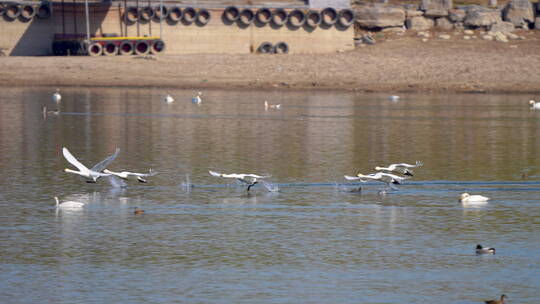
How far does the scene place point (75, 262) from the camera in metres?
15.3

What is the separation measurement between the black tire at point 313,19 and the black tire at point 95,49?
44.2 feet

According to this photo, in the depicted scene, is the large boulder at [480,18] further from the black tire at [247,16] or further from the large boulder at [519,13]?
the black tire at [247,16]

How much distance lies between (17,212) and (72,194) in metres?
2.19

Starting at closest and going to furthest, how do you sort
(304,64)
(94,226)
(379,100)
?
1. (94,226)
2. (379,100)
3. (304,64)

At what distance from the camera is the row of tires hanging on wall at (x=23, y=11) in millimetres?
58188

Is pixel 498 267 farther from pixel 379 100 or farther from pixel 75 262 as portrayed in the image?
pixel 379 100

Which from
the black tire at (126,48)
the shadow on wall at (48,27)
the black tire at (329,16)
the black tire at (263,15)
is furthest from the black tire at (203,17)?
the black tire at (329,16)

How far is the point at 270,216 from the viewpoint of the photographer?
740 inches

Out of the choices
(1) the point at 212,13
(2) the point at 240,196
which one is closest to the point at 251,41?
(1) the point at 212,13

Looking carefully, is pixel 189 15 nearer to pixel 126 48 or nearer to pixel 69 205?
pixel 126 48

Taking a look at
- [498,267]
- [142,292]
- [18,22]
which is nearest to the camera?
[142,292]

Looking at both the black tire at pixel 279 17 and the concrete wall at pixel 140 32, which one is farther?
the black tire at pixel 279 17

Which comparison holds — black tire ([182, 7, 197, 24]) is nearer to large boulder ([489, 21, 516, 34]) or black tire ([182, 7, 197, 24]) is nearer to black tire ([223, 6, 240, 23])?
black tire ([223, 6, 240, 23])

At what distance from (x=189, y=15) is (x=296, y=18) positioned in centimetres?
677
